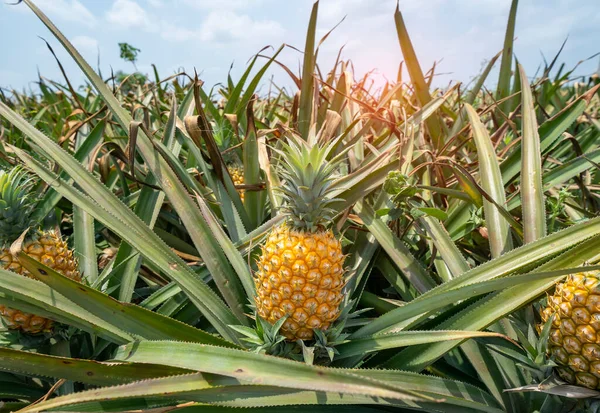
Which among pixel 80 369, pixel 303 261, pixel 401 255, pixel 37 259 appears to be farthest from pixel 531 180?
pixel 37 259

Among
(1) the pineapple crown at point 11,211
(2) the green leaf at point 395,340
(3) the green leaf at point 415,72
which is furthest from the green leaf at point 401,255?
(1) the pineapple crown at point 11,211

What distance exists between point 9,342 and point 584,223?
5.75 ft

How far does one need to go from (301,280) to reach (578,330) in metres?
0.69

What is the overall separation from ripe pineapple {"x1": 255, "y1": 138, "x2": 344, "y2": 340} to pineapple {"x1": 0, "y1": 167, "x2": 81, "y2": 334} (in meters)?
0.66

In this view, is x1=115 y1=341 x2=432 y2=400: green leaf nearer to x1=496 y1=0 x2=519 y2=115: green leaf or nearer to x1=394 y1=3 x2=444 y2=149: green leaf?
x1=394 y1=3 x2=444 y2=149: green leaf

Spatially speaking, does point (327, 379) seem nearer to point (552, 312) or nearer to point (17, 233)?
point (552, 312)

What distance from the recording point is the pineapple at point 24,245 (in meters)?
1.15

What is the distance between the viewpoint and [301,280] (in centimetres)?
100

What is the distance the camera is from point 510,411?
1077mm

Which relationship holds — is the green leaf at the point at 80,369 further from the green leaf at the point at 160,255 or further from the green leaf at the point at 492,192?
the green leaf at the point at 492,192

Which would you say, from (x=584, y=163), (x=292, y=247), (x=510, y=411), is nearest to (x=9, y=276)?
(x=292, y=247)

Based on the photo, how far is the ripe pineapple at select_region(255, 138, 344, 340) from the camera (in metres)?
1.00

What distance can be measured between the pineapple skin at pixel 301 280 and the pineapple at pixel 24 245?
0.67 m

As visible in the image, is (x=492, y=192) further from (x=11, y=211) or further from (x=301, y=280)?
(x=11, y=211)
